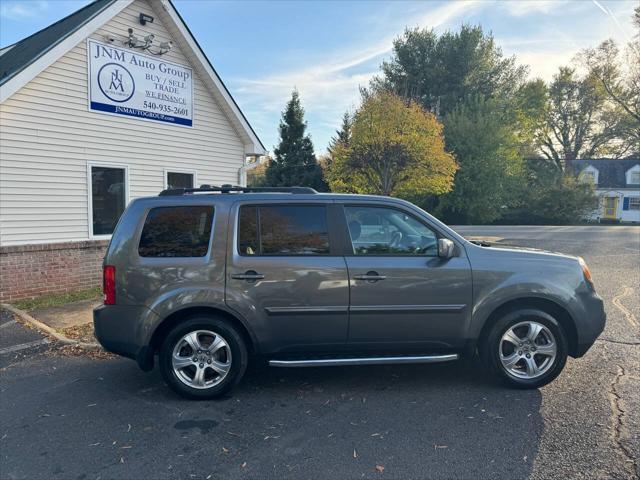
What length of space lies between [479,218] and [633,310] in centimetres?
2565

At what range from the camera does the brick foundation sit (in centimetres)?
770

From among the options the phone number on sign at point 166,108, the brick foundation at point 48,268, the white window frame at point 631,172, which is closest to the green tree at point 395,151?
the phone number on sign at point 166,108

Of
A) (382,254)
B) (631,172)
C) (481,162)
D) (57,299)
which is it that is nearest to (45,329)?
(57,299)

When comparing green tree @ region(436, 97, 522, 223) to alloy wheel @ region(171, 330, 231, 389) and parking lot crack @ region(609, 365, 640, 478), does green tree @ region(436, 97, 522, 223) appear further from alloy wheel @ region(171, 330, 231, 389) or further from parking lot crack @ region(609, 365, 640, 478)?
alloy wheel @ region(171, 330, 231, 389)

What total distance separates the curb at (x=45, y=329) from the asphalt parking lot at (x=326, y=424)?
513mm

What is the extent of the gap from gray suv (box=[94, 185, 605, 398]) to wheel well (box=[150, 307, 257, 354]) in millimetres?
13

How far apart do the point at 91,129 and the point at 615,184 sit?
48.4 m

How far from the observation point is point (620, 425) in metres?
A: 3.53

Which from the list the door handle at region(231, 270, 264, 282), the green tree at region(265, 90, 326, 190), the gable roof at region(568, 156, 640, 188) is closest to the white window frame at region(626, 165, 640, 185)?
the gable roof at region(568, 156, 640, 188)

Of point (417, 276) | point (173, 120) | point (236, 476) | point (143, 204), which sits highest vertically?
point (173, 120)

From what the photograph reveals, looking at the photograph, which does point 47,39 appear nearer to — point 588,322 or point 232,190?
point 232,190

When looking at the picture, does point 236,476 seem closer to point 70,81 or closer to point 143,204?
point 143,204

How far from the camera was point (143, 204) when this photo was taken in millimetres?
4199

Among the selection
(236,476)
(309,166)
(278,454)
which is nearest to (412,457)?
(278,454)
